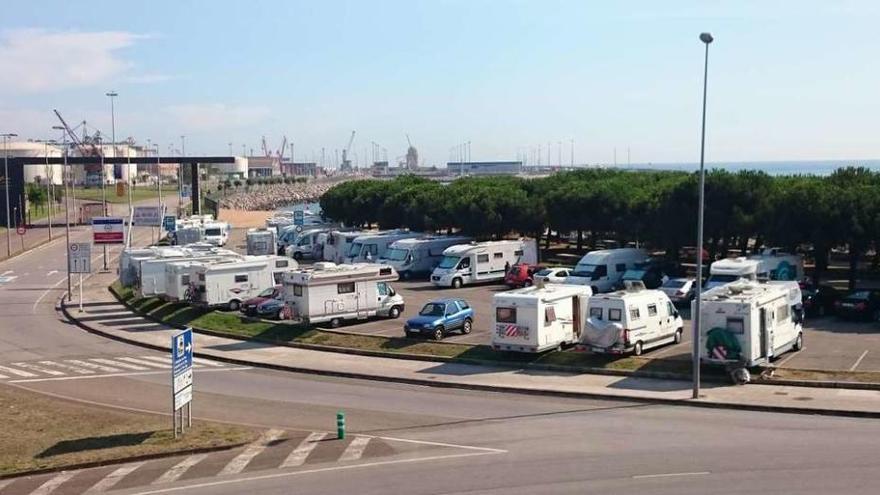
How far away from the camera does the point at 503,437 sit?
23.5 metres

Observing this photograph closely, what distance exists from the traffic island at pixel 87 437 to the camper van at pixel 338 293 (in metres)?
12.8

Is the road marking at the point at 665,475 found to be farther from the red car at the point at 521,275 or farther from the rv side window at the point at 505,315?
the red car at the point at 521,275

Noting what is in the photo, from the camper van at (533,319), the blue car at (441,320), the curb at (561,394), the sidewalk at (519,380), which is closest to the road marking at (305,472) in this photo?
the curb at (561,394)

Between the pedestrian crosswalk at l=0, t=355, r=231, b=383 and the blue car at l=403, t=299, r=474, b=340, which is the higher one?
the blue car at l=403, t=299, r=474, b=340

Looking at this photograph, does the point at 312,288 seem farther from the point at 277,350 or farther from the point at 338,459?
the point at 338,459

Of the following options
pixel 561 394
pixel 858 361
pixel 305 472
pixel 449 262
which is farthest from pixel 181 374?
pixel 449 262

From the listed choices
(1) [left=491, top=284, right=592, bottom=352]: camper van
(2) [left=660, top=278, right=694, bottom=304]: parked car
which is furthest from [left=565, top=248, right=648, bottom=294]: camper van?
(1) [left=491, top=284, right=592, bottom=352]: camper van

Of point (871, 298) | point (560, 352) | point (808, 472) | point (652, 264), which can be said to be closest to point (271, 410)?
point (560, 352)

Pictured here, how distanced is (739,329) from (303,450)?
13710mm

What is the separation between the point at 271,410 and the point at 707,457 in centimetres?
1271

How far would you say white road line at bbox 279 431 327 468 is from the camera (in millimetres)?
21703

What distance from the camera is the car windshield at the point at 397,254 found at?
6053 cm

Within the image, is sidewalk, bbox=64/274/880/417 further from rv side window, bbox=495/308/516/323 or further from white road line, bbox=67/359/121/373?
white road line, bbox=67/359/121/373

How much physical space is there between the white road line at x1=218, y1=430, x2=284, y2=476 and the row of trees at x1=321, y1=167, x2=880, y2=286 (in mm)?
31283
